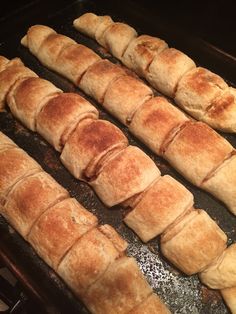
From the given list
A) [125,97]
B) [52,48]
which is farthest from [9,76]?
[125,97]

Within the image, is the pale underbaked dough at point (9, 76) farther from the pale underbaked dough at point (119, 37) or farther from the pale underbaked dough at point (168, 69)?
the pale underbaked dough at point (168, 69)

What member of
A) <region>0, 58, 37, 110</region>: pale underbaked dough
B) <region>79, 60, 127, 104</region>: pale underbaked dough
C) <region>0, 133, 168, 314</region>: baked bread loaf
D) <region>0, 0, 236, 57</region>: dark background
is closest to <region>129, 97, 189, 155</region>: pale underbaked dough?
<region>79, 60, 127, 104</region>: pale underbaked dough

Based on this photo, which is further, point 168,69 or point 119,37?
point 119,37

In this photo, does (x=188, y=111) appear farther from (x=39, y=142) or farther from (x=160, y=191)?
(x=39, y=142)

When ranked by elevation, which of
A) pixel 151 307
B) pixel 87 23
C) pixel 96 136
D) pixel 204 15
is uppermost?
pixel 204 15

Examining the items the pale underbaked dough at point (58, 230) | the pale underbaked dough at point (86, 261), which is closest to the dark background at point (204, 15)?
the pale underbaked dough at point (58, 230)

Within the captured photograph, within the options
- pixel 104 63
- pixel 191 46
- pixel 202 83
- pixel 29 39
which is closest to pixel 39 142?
pixel 104 63

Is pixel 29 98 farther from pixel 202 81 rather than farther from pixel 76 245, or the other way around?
pixel 202 81
